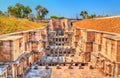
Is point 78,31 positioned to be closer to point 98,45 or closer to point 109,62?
point 98,45

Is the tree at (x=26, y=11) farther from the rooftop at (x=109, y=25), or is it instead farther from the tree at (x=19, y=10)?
the rooftop at (x=109, y=25)

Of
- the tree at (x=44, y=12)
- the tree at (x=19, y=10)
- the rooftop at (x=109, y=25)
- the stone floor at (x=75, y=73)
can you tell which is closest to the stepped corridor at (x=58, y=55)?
the stone floor at (x=75, y=73)

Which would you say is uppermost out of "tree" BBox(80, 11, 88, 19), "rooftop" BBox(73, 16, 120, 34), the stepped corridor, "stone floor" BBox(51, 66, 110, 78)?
"tree" BBox(80, 11, 88, 19)

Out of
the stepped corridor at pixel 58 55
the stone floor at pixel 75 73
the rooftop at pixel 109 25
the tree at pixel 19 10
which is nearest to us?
the stepped corridor at pixel 58 55

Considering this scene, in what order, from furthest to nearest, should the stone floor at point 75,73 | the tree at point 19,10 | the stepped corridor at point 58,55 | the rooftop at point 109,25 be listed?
the tree at point 19,10 < the rooftop at point 109,25 < the stone floor at point 75,73 < the stepped corridor at point 58,55

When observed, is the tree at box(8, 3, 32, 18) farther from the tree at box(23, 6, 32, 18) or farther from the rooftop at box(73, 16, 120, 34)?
the rooftop at box(73, 16, 120, 34)

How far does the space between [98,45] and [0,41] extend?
28.7ft

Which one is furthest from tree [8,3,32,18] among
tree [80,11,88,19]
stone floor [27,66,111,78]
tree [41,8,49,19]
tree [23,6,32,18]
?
stone floor [27,66,111,78]

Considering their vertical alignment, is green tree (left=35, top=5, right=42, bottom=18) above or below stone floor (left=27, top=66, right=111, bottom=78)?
above

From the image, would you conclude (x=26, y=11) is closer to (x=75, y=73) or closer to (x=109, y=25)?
(x=109, y=25)

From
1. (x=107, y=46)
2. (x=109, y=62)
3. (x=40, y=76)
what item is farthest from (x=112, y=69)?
(x=40, y=76)

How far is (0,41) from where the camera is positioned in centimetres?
1266

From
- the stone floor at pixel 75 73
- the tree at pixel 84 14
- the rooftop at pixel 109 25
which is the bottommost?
the stone floor at pixel 75 73

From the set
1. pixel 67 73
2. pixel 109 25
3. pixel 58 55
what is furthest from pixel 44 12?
pixel 67 73
